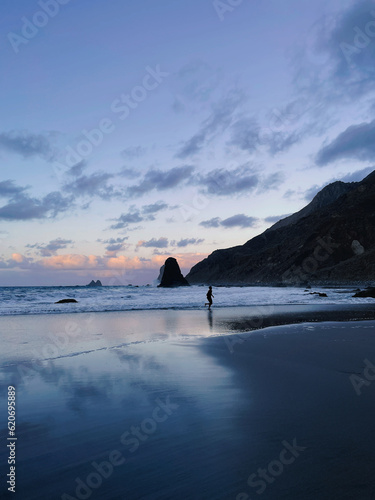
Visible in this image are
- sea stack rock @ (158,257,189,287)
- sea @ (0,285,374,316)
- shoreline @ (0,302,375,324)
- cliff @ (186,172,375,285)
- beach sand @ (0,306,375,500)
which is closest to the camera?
beach sand @ (0,306,375,500)

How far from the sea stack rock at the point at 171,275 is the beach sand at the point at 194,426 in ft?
411

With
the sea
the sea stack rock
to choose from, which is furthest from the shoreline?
the sea stack rock

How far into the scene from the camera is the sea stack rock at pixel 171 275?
134 m

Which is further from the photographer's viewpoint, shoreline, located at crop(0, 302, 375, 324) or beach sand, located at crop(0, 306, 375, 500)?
shoreline, located at crop(0, 302, 375, 324)

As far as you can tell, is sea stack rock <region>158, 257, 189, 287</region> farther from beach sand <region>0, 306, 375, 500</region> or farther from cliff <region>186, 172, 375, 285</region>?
beach sand <region>0, 306, 375, 500</region>

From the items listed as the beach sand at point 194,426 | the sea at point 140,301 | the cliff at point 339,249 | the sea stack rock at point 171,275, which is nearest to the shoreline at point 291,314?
the sea at point 140,301

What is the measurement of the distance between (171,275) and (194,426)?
133m

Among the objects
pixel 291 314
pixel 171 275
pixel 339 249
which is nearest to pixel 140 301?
pixel 291 314

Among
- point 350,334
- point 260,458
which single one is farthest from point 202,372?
point 350,334

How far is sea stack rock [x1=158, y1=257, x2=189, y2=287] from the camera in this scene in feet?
440

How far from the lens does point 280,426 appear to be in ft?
13.9

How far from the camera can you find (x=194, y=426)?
4316mm

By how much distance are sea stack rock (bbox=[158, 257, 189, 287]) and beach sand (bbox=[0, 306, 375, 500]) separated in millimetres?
125350

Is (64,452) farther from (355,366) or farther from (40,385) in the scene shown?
(355,366)
